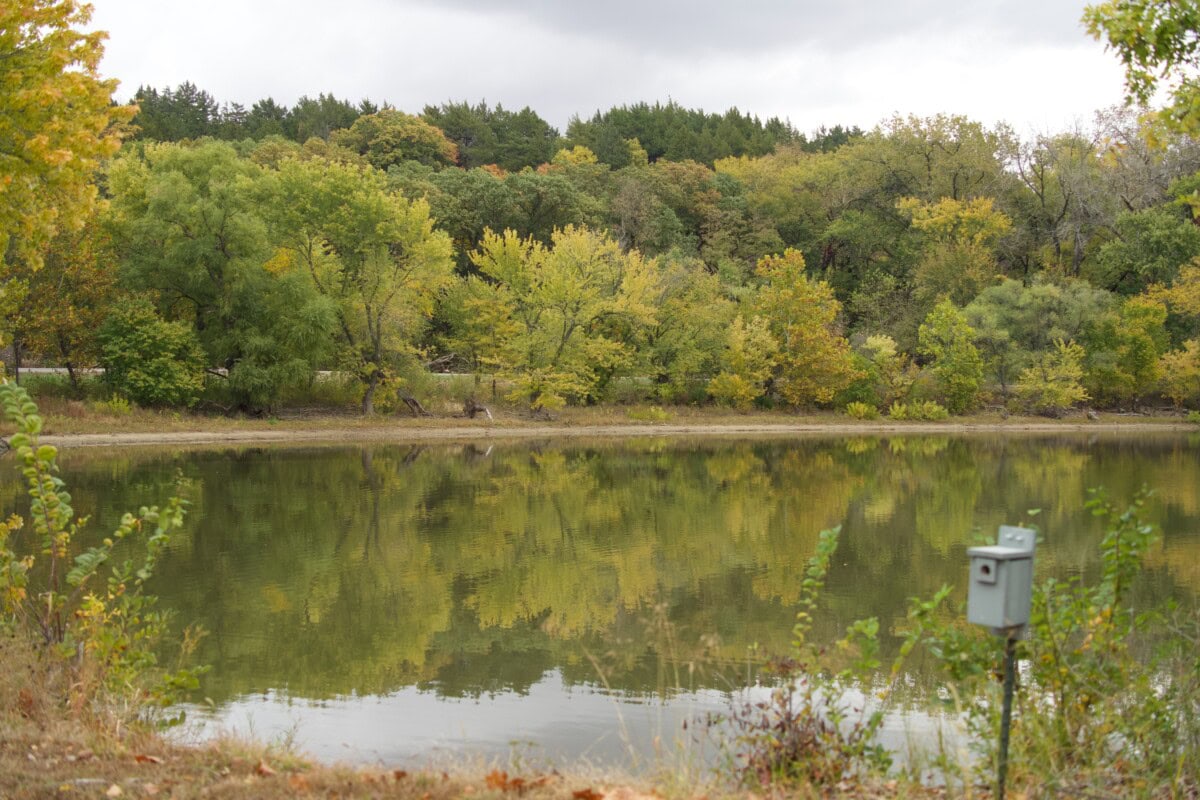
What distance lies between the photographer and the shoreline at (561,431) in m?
35.1

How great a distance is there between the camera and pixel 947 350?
50719 mm

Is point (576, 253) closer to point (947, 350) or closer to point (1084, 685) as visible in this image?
point (947, 350)

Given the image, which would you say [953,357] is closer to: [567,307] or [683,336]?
[683,336]

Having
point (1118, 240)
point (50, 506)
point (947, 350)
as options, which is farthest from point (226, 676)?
point (1118, 240)

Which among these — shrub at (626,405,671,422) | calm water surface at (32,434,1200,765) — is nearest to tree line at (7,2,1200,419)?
shrub at (626,405,671,422)

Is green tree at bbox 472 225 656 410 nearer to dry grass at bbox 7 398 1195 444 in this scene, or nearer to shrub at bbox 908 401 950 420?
dry grass at bbox 7 398 1195 444

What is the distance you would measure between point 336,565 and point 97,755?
376 inches

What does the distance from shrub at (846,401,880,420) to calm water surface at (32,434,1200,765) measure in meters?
17.1

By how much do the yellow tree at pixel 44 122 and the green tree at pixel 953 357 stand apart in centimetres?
4434

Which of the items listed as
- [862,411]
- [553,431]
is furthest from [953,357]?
[553,431]

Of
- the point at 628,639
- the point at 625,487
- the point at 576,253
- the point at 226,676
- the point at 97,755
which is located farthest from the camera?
the point at 576,253

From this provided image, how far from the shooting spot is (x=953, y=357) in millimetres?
49938

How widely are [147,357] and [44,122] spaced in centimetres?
2802

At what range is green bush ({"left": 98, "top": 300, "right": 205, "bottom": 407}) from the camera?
1443 inches
